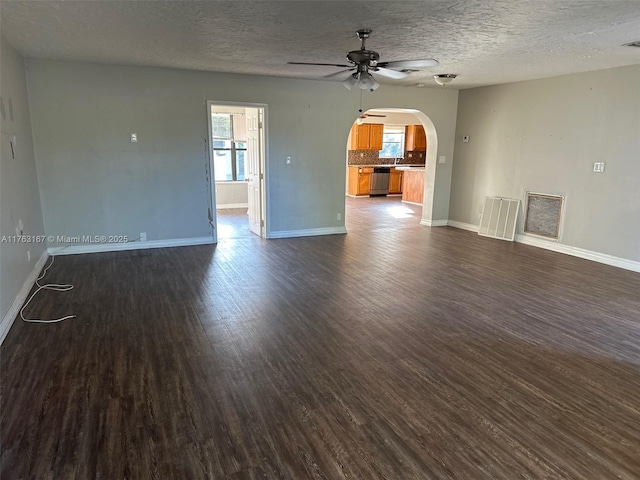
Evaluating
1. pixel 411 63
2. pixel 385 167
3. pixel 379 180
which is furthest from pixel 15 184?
pixel 385 167

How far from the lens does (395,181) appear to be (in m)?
12.7

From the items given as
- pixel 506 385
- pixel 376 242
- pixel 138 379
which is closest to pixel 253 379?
pixel 138 379

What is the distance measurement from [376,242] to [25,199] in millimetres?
4605

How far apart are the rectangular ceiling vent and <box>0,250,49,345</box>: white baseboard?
6690 millimetres

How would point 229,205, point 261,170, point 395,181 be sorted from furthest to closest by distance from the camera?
point 395,181
point 229,205
point 261,170

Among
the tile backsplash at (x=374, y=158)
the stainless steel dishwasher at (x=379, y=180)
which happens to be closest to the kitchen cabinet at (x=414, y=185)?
the stainless steel dishwasher at (x=379, y=180)

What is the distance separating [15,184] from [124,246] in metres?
1.94

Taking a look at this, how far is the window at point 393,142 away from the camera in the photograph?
13328 millimetres

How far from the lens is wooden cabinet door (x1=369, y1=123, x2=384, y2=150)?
41.3ft

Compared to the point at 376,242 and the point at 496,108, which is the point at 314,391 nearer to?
the point at 376,242

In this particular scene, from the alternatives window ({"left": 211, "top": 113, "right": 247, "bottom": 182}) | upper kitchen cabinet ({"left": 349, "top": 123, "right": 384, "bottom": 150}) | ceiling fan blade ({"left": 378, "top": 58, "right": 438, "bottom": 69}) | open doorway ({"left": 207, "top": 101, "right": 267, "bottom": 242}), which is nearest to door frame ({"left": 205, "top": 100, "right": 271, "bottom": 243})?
open doorway ({"left": 207, "top": 101, "right": 267, "bottom": 242})

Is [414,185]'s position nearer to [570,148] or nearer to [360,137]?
[360,137]

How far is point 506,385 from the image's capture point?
2547 millimetres

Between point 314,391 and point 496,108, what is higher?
point 496,108
